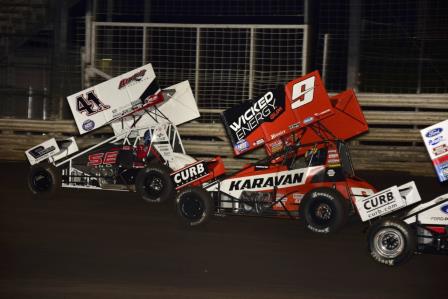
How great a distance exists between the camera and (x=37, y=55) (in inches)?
953

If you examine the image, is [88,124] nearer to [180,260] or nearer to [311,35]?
[180,260]

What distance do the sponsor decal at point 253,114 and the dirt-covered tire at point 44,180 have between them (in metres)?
3.86

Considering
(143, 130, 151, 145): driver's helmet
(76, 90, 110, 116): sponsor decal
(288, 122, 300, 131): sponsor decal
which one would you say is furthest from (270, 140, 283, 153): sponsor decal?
(76, 90, 110, 116): sponsor decal

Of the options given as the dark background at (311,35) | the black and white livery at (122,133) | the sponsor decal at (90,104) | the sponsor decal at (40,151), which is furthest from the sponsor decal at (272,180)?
the dark background at (311,35)

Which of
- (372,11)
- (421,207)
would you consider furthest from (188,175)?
(372,11)

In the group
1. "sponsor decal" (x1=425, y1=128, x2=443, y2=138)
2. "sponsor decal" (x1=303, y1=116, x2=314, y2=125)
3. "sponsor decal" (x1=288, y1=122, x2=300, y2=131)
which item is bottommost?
"sponsor decal" (x1=425, y1=128, x2=443, y2=138)

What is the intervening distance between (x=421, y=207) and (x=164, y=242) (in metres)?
3.21

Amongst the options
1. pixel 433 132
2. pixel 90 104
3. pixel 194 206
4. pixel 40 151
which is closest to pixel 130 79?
pixel 90 104

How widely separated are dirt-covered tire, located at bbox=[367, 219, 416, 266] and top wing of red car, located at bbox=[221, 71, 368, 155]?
2618 millimetres

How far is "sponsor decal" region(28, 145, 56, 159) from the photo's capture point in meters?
14.5

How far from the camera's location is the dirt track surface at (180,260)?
800 centimetres

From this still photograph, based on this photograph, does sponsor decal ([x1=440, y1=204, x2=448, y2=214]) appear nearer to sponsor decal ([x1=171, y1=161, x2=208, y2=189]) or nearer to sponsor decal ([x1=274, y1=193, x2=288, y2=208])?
sponsor decal ([x1=274, y1=193, x2=288, y2=208])

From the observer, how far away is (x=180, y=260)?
9.32m

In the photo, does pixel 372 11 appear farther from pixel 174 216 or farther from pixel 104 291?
pixel 104 291
